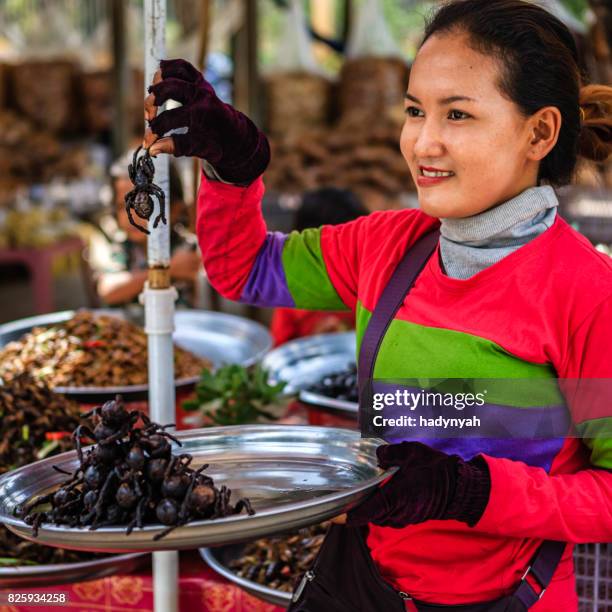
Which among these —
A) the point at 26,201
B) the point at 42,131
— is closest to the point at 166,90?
the point at 26,201

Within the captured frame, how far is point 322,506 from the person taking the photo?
1.04 meters

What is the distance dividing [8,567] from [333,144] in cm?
461

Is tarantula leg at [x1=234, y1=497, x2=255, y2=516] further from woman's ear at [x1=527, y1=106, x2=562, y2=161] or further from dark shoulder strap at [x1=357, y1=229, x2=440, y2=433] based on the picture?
woman's ear at [x1=527, y1=106, x2=562, y2=161]

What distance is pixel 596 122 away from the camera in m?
1.32

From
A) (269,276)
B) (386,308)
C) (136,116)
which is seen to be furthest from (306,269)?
(136,116)

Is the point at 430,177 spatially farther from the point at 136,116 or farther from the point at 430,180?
the point at 136,116

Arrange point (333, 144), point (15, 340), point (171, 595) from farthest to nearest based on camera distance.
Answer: point (333, 144)
point (15, 340)
point (171, 595)

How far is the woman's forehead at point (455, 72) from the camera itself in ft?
3.84

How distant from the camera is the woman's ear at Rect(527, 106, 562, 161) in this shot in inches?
47.2

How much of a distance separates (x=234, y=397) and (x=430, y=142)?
1.05 metres

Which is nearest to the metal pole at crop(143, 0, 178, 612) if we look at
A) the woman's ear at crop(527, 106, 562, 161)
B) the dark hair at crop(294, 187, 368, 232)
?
the woman's ear at crop(527, 106, 562, 161)

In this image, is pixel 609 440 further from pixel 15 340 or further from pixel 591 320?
pixel 15 340

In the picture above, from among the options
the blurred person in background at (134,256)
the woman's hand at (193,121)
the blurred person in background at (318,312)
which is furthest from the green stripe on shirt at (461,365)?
the blurred person in background at (134,256)

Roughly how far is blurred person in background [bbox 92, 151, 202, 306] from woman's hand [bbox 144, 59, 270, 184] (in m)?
1.51
